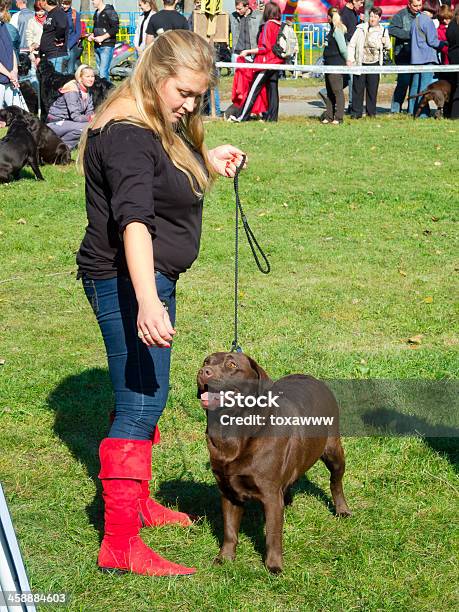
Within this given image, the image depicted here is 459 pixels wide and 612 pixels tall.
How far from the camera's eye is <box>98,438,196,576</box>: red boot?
11.5ft

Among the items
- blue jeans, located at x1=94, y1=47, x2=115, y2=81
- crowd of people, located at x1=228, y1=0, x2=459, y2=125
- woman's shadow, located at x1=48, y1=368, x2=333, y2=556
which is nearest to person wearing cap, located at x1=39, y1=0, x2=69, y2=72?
blue jeans, located at x1=94, y1=47, x2=115, y2=81

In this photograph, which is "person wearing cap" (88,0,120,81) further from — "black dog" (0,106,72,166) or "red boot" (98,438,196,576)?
"red boot" (98,438,196,576)

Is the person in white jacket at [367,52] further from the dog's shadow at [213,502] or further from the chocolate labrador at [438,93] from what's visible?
the dog's shadow at [213,502]

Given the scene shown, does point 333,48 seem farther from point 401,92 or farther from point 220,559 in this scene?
point 220,559

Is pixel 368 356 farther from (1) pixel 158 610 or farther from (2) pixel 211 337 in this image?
(1) pixel 158 610

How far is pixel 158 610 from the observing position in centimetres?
343

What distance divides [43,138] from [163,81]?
1006cm

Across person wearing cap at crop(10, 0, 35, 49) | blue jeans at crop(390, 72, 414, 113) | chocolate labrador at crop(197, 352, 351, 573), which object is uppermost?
chocolate labrador at crop(197, 352, 351, 573)

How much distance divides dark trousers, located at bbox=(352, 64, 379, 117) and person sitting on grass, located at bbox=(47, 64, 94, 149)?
5.72 meters

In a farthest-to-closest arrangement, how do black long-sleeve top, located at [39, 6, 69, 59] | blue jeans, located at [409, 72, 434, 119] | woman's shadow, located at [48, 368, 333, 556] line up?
blue jeans, located at [409, 72, 434, 119], black long-sleeve top, located at [39, 6, 69, 59], woman's shadow, located at [48, 368, 333, 556]

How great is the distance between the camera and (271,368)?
588 cm

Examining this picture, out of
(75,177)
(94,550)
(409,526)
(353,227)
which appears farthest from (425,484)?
(75,177)

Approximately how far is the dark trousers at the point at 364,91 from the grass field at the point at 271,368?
532cm

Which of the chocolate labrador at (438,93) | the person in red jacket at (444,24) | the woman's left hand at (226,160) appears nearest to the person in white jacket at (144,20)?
the chocolate labrador at (438,93)
